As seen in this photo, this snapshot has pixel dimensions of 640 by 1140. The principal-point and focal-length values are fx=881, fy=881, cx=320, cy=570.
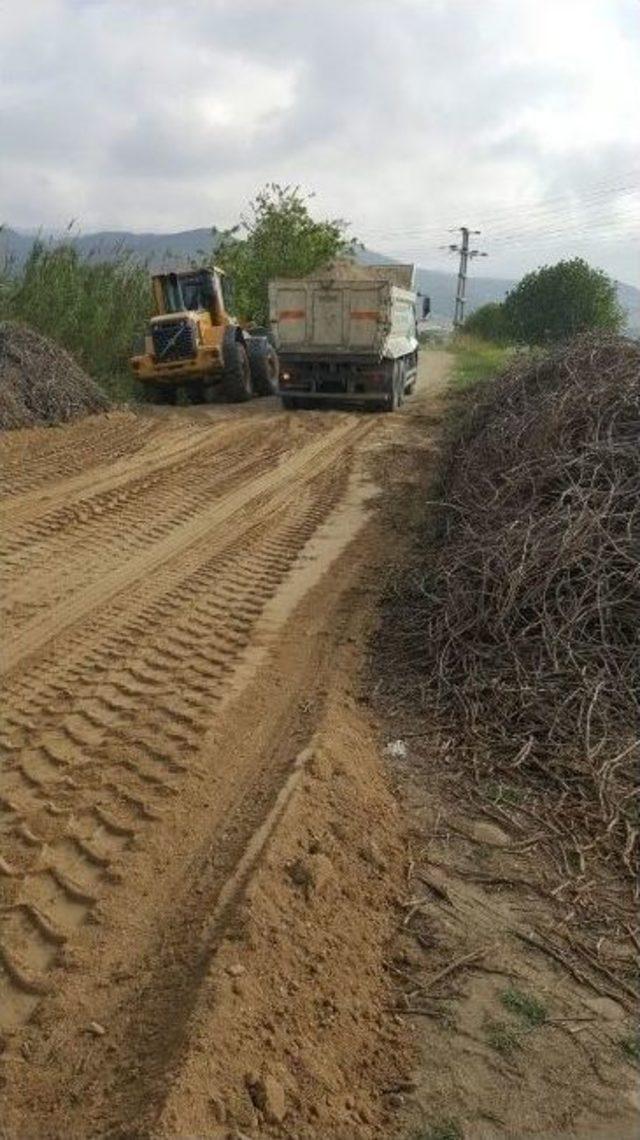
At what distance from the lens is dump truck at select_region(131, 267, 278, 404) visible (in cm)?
1606

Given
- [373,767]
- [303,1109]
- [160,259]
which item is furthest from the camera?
[160,259]

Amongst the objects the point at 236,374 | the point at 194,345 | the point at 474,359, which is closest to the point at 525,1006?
the point at 194,345

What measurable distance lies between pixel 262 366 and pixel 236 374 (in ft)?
5.25

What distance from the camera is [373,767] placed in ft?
13.0

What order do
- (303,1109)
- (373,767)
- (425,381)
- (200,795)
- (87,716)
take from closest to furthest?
1. (303,1109)
2. (200,795)
3. (373,767)
4. (87,716)
5. (425,381)

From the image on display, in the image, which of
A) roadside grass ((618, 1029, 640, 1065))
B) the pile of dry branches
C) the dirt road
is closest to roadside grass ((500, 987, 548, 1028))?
roadside grass ((618, 1029, 640, 1065))

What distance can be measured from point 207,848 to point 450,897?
3.02 ft

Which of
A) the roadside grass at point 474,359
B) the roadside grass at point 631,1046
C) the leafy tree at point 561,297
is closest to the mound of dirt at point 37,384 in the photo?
the roadside grass at point 474,359

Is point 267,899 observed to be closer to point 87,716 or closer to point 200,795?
point 200,795

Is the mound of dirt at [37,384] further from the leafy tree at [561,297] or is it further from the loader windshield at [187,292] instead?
the leafy tree at [561,297]

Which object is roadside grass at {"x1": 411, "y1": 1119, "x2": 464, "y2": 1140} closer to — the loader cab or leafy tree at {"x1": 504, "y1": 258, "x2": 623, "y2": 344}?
the loader cab

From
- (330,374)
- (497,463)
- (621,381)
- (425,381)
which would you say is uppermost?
(621,381)

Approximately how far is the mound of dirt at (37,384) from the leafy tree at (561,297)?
27.8 meters

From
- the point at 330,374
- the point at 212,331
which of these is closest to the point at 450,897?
the point at 330,374
